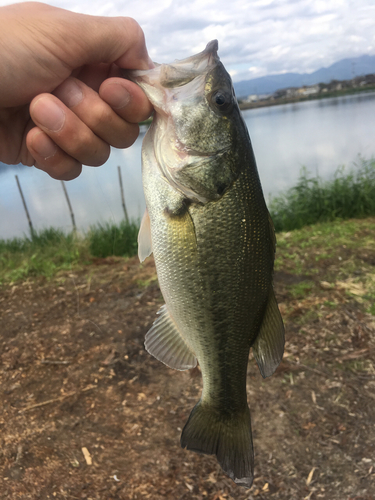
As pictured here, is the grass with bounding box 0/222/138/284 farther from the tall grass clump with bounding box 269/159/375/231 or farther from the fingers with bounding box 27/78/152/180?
the fingers with bounding box 27/78/152/180

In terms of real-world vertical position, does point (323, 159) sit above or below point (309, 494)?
above

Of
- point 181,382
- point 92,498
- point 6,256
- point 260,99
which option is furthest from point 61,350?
point 260,99

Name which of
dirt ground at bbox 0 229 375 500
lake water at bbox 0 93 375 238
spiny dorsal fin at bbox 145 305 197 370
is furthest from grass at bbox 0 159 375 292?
spiny dorsal fin at bbox 145 305 197 370

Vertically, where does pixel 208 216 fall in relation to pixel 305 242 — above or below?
above

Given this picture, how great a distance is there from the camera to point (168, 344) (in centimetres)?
183

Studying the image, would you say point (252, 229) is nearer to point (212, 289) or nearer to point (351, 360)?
point (212, 289)

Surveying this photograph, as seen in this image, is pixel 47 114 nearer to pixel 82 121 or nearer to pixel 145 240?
pixel 82 121

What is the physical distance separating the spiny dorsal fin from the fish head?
2.11 feet

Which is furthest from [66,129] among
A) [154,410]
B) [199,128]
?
[154,410]

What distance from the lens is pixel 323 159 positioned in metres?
16.7

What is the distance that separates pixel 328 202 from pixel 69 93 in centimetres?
723

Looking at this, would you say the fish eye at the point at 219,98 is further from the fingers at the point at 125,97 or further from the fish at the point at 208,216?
the fingers at the point at 125,97

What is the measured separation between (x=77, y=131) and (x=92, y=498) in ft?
9.17

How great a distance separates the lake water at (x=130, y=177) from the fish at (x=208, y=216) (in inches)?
392
